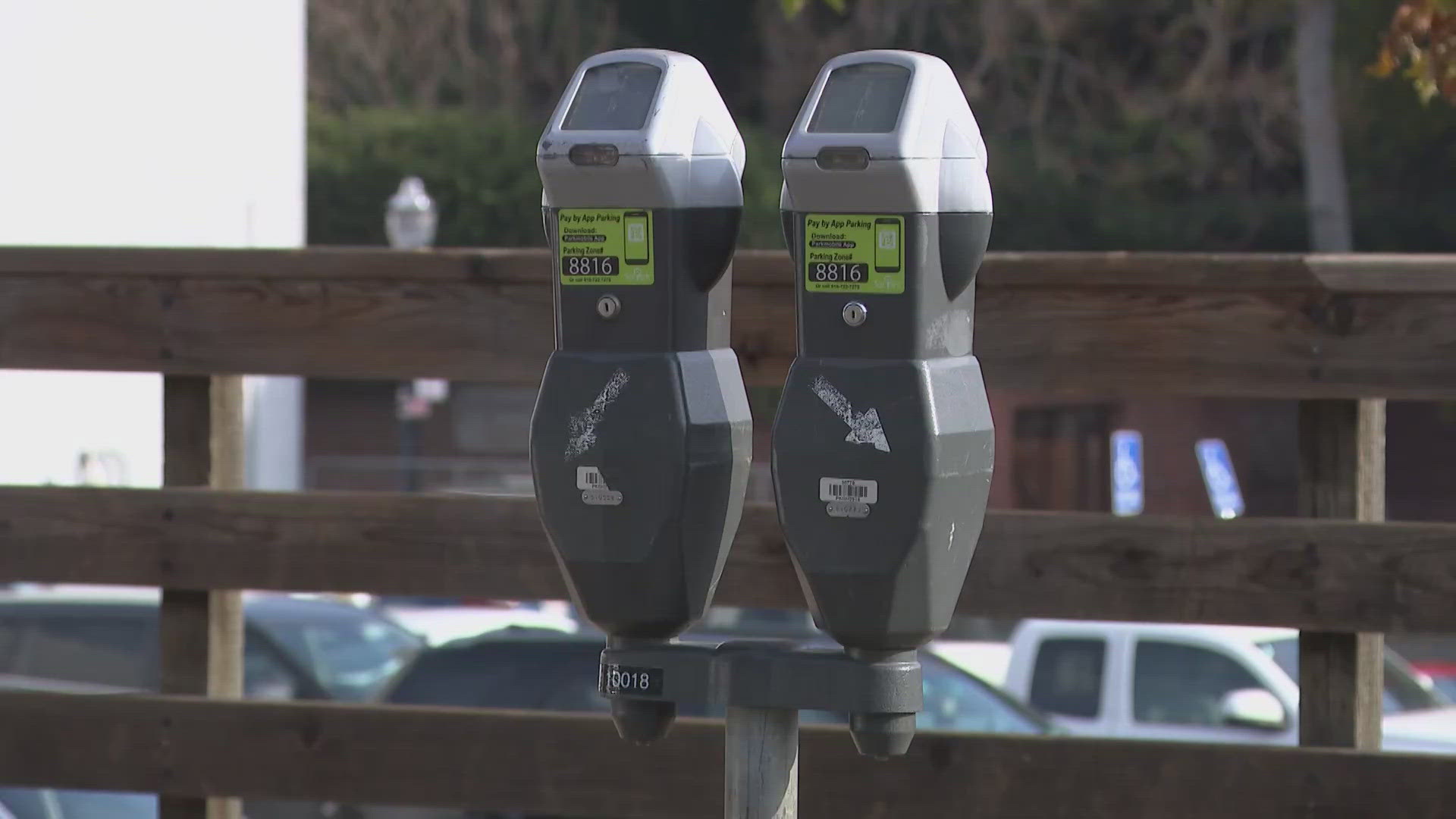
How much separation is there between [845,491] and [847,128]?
430 mm

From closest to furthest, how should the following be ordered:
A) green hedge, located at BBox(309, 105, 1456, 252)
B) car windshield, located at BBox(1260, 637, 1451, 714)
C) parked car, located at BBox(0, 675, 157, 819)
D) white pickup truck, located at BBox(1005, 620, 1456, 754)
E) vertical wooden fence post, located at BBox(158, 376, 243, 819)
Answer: vertical wooden fence post, located at BBox(158, 376, 243, 819) < parked car, located at BBox(0, 675, 157, 819) < car windshield, located at BBox(1260, 637, 1451, 714) < white pickup truck, located at BBox(1005, 620, 1456, 754) < green hedge, located at BBox(309, 105, 1456, 252)

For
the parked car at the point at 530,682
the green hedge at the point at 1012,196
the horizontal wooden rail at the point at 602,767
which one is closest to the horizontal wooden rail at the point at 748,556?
the horizontal wooden rail at the point at 602,767

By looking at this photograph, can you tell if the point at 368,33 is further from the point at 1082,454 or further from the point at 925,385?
the point at 925,385

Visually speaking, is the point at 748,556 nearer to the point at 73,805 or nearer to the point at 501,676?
the point at 73,805

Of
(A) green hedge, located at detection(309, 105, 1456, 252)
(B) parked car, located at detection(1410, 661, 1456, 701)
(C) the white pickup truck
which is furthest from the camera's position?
(A) green hedge, located at detection(309, 105, 1456, 252)

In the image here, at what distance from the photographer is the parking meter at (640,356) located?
2.38 meters

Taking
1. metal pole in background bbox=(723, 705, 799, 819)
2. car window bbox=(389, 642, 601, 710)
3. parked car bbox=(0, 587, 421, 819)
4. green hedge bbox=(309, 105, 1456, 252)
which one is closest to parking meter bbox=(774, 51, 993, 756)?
metal pole in background bbox=(723, 705, 799, 819)

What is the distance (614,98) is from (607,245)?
0.61 ft

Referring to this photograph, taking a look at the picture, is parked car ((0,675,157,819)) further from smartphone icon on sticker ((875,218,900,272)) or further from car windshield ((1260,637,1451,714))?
car windshield ((1260,637,1451,714))

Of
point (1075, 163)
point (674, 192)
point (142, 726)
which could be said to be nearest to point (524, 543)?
point (142, 726)

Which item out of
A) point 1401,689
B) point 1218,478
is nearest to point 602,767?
point 1401,689

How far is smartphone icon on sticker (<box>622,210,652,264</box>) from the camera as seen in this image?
2400 mm

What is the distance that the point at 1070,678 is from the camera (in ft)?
28.0

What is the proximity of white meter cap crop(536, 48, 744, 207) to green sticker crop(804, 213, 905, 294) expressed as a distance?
18cm
